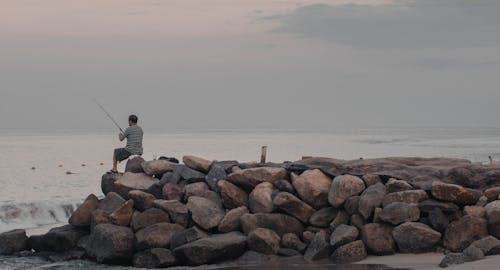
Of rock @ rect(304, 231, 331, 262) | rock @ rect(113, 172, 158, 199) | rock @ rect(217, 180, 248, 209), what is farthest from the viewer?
rock @ rect(113, 172, 158, 199)

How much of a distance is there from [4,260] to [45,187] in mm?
23965

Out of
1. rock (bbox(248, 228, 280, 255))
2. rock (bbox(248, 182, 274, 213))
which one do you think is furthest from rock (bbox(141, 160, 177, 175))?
rock (bbox(248, 228, 280, 255))

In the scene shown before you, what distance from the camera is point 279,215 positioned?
17.2 meters

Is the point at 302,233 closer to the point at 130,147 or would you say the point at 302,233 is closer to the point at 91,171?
the point at 130,147

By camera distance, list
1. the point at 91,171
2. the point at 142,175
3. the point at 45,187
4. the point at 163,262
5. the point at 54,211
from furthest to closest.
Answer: the point at 91,171 < the point at 45,187 < the point at 54,211 < the point at 142,175 < the point at 163,262

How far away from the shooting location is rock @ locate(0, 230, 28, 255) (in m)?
18.8

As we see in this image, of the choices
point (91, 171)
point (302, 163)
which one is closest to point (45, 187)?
point (91, 171)

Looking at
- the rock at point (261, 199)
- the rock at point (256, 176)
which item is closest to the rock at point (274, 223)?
the rock at point (261, 199)

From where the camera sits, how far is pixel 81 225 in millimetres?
18984

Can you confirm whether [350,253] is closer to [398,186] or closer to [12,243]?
[398,186]

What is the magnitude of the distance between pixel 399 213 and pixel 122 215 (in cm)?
621

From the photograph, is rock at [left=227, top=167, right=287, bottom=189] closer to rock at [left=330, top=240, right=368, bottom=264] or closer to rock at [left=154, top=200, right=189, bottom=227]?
rock at [left=154, top=200, right=189, bottom=227]

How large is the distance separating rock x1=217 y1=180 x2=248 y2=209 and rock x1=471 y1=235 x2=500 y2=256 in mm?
5436

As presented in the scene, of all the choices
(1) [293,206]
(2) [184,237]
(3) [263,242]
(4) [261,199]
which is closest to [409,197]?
(1) [293,206]
